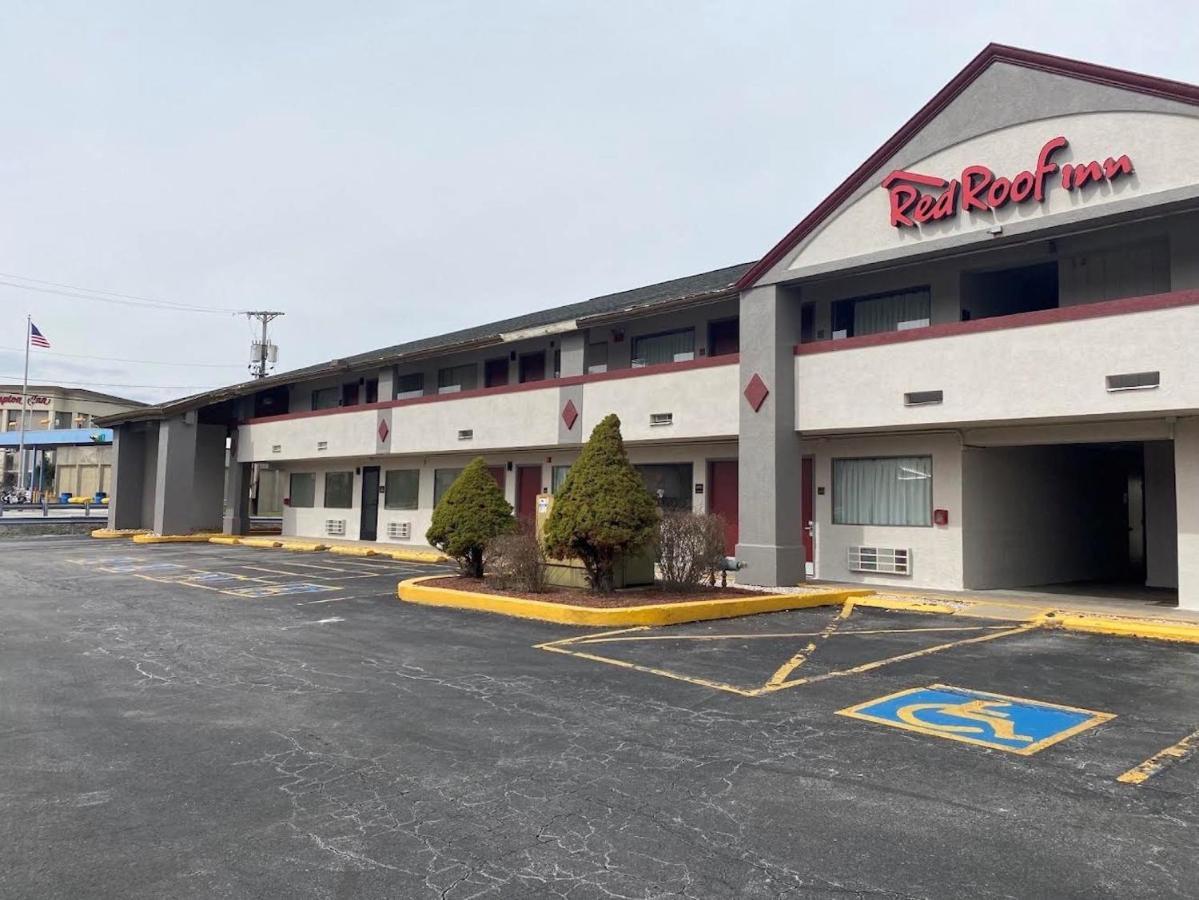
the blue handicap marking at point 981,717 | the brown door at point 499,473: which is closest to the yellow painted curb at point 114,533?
the brown door at point 499,473

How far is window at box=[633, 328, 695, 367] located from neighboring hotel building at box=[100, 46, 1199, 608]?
0.07 meters

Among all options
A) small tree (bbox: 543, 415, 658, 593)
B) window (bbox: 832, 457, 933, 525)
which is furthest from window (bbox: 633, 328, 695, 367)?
small tree (bbox: 543, 415, 658, 593)

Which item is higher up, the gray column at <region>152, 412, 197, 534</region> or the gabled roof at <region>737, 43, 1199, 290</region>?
the gabled roof at <region>737, 43, 1199, 290</region>

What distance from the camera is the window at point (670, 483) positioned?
814 inches

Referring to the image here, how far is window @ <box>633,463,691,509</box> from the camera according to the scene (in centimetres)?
2067

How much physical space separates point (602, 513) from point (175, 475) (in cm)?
2553

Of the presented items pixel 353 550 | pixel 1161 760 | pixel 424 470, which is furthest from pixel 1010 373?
pixel 353 550

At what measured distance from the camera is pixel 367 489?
30.2 m

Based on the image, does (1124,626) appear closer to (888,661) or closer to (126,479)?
(888,661)

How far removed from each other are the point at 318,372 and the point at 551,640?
877 inches

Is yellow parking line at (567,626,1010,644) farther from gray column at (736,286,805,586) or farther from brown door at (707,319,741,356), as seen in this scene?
brown door at (707,319,741,356)

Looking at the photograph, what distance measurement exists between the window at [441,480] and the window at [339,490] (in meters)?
5.28

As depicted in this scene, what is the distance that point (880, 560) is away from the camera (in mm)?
16578

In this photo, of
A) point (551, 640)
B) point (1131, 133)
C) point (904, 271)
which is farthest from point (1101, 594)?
point (551, 640)
